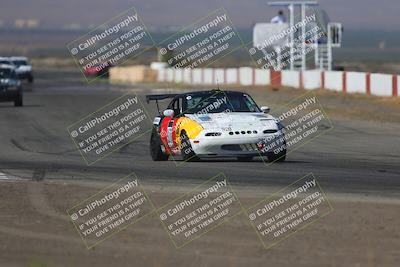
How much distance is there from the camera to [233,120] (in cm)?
1750

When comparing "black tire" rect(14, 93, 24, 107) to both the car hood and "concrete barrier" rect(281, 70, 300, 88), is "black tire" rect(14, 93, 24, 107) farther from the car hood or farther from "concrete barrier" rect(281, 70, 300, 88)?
the car hood

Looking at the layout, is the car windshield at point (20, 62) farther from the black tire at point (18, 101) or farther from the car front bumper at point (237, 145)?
the car front bumper at point (237, 145)

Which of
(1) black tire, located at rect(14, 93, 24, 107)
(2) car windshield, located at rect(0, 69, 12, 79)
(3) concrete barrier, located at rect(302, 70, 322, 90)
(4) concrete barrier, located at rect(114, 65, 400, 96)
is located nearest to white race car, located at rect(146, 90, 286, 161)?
(4) concrete barrier, located at rect(114, 65, 400, 96)

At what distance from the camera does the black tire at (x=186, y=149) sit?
1769cm

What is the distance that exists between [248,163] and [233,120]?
0.74 m

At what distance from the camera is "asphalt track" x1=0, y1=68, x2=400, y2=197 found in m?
15.3

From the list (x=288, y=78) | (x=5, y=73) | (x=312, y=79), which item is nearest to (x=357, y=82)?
(x=312, y=79)

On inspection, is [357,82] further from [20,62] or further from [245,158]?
[20,62]

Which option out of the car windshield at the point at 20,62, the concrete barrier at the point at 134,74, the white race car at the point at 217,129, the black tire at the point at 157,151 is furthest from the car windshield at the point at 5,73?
the concrete barrier at the point at 134,74

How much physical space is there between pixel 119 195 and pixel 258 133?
14.2 feet

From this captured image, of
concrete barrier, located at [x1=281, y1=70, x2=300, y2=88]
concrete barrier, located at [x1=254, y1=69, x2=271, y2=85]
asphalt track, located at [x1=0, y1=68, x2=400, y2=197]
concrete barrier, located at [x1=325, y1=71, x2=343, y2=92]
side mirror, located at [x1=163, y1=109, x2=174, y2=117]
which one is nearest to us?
asphalt track, located at [x1=0, y1=68, x2=400, y2=197]

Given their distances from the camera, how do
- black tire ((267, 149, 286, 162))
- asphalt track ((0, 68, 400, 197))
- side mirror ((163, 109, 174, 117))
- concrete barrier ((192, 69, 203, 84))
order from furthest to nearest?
concrete barrier ((192, 69, 203, 84)) → side mirror ((163, 109, 174, 117)) → black tire ((267, 149, 286, 162)) → asphalt track ((0, 68, 400, 197))

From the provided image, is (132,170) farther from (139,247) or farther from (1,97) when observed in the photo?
(1,97)

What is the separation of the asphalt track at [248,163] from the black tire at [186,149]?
0.48 feet
